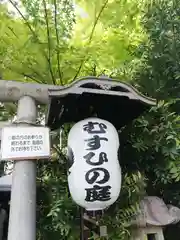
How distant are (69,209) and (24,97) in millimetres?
1194

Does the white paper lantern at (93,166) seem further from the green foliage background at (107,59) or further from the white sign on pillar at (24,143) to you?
the green foliage background at (107,59)

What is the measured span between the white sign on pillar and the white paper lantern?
0.24 meters

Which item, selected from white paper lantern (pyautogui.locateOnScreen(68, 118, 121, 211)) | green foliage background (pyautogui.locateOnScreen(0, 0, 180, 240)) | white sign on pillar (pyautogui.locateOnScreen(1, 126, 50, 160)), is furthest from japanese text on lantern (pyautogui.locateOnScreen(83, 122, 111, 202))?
green foliage background (pyautogui.locateOnScreen(0, 0, 180, 240))

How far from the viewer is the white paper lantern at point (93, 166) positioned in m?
2.37

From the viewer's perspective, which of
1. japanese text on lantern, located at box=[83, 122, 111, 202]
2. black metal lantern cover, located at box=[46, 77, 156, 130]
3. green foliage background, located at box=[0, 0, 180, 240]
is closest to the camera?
japanese text on lantern, located at box=[83, 122, 111, 202]

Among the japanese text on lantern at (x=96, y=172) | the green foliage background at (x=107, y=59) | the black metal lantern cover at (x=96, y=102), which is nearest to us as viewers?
the japanese text on lantern at (x=96, y=172)

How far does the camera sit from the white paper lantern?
7.76ft

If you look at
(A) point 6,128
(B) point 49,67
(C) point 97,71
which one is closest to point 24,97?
(A) point 6,128

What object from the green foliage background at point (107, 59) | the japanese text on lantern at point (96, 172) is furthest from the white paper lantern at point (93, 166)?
the green foliage background at point (107, 59)

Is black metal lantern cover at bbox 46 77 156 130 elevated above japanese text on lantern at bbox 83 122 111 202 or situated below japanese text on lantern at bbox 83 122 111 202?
above

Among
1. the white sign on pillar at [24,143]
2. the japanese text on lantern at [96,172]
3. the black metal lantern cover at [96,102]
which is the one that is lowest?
the japanese text on lantern at [96,172]

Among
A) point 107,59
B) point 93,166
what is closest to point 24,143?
point 93,166

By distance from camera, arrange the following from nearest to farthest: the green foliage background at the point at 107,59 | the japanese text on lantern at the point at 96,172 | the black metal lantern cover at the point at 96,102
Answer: the japanese text on lantern at the point at 96,172, the black metal lantern cover at the point at 96,102, the green foliage background at the point at 107,59

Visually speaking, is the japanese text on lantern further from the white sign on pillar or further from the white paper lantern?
the white sign on pillar
